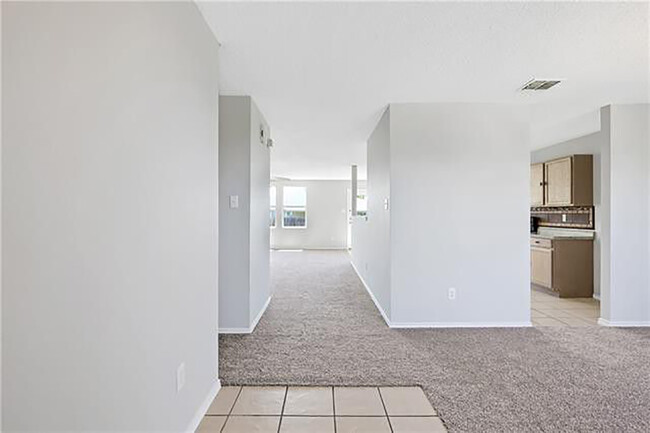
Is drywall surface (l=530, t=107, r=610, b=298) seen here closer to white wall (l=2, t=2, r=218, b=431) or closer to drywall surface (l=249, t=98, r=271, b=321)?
drywall surface (l=249, t=98, r=271, b=321)

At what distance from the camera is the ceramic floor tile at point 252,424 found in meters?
1.93

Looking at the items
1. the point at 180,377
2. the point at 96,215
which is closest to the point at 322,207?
A: the point at 180,377

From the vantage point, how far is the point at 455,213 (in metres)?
3.65

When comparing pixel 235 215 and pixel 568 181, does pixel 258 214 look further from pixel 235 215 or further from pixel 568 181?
pixel 568 181

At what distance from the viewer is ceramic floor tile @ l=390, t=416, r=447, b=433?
1.92 metres

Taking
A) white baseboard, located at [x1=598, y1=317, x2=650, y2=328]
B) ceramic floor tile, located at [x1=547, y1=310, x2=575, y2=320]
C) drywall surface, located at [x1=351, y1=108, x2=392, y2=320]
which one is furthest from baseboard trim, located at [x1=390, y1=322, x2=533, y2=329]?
white baseboard, located at [x1=598, y1=317, x2=650, y2=328]

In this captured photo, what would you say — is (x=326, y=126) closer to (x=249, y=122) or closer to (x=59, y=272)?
(x=249, y=122)

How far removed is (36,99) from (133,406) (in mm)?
1091

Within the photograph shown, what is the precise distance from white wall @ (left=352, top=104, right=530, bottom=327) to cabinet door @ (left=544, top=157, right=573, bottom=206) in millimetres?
2031

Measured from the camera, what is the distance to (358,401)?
221 cm

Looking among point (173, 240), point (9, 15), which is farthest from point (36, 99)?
point (173, 240)

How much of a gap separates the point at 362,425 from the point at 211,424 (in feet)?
2.76

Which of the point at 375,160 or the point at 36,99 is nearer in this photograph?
the point at 36,99

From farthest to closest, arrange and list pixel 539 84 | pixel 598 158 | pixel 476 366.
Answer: pixel 598 158 < pixel 539 84 < pixel 476 366
